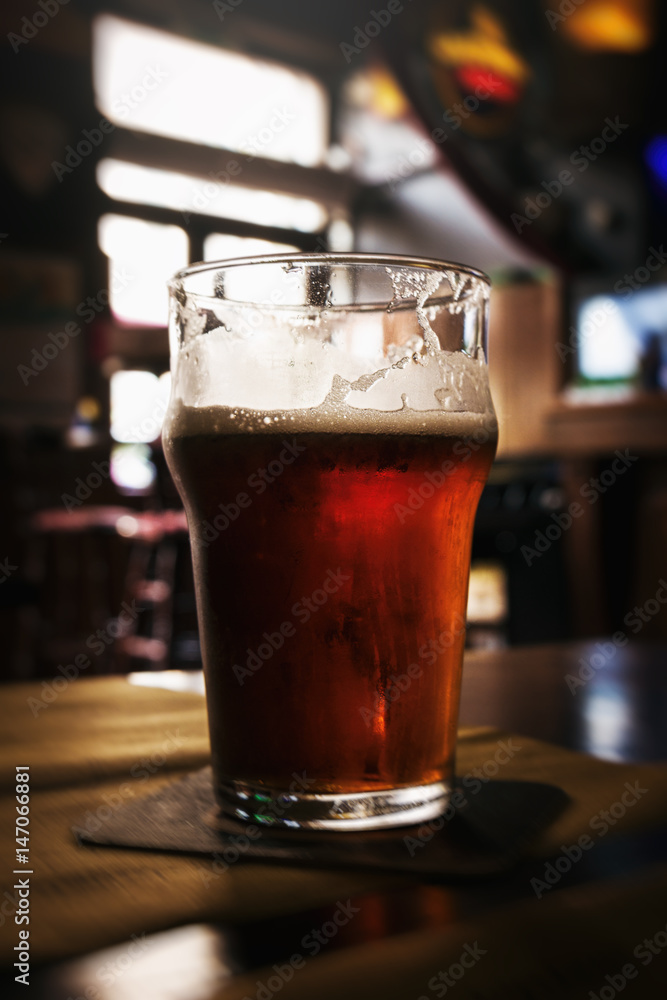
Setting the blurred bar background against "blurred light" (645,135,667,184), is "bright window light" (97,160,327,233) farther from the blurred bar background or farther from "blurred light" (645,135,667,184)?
"blurred light" (645,135,667,184)

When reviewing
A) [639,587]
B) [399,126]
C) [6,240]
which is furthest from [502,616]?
[399,126]

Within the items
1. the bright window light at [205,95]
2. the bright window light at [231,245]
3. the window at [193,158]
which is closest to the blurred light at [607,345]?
the window at [193,158]

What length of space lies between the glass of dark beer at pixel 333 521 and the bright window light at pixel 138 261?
7489 millimetres

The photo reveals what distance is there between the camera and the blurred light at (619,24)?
5039 millimetres

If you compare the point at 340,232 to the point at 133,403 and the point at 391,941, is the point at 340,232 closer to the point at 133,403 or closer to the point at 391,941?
the point at 133,403

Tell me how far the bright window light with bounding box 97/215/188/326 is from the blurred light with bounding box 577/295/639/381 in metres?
4.00

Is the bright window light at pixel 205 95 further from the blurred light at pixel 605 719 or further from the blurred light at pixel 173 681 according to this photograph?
the blurred light at pixel 605 719

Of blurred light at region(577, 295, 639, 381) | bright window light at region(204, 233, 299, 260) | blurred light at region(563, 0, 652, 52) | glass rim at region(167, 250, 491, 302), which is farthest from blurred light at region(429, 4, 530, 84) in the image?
glass rim at region(167, 250, 491, 302)

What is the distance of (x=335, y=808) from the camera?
0.49 meters

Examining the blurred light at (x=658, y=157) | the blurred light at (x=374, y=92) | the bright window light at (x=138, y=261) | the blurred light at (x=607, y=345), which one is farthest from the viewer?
the blurred light at (x=374, y=92)

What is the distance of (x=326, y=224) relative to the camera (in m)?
9.44

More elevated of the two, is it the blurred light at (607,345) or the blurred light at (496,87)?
the blurred light at (496,87)

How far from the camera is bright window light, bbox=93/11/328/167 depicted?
26.2 feet

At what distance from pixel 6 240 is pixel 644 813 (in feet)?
23.4
